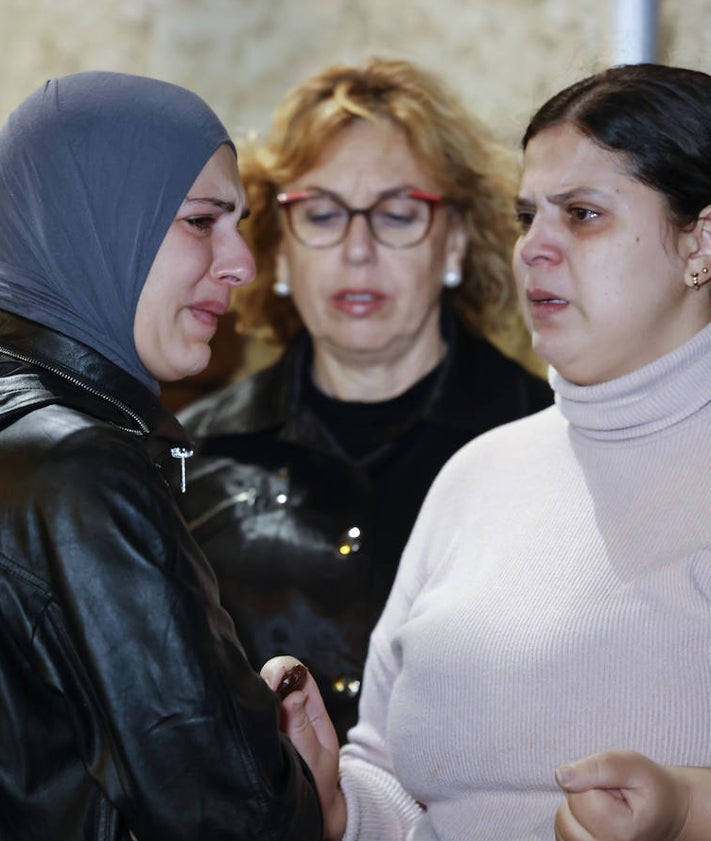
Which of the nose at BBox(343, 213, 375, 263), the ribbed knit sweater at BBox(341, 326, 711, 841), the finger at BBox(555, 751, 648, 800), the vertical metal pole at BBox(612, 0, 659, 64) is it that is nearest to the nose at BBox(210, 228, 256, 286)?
the ribbed knit sweater at BBox(341, 326, 711, 841)

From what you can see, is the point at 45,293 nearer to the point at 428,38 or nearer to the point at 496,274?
the point at 496,274

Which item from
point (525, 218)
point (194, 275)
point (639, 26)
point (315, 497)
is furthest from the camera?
point (639, 26)

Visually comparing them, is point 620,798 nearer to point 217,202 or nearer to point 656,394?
point 656,394

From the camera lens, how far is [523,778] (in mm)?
1964

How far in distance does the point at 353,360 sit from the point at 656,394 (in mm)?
1166

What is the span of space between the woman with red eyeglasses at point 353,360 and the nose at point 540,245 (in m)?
0.89

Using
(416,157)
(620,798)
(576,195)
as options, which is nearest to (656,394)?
(576,195)

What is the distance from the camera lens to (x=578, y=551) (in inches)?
82.0

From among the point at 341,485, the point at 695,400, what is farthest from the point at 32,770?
the point at 341,485

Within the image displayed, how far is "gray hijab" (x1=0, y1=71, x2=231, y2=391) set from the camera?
5.67ft

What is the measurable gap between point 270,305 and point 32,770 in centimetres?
210

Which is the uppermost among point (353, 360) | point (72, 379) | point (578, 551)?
point (72, 379)

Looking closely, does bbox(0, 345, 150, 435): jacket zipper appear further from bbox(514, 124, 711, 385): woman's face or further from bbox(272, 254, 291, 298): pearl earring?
bbox(272, 254, 291, 298): pearl earring

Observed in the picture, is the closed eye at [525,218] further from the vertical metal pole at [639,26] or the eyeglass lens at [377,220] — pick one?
the vertical metal pole at [639,26]
